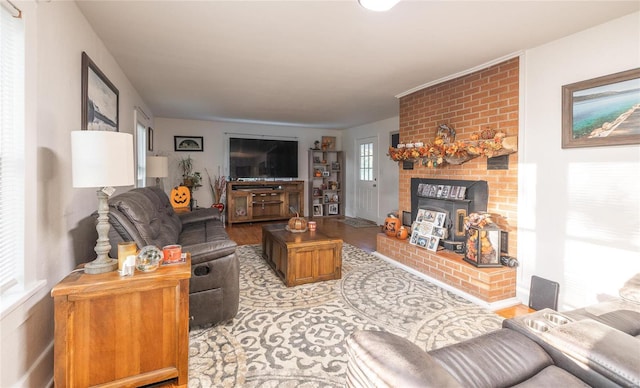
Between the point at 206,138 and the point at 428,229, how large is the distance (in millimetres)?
4984

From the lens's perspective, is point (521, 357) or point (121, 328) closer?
point (521, 357)

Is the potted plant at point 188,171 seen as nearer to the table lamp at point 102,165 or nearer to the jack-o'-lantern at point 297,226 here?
the jack-o'-lantern at point 297,226

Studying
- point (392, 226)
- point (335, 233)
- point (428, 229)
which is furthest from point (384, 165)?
point (428, 229)

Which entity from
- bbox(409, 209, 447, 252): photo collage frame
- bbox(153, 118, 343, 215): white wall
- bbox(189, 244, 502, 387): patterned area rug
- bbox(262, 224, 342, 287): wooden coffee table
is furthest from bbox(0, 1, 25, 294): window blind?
bbox(153, 118, 343, 215): white wall

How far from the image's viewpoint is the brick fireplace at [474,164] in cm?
261

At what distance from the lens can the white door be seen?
632cm

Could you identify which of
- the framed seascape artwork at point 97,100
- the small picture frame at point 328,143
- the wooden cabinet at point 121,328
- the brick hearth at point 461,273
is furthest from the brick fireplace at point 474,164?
the small picture frame at point 328,143

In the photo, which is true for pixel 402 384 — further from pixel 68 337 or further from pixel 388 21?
pixel 388 21

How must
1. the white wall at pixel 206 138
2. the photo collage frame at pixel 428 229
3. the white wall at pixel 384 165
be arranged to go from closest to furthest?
the photo collage frame at pixel 428 229, the white wall at pixel 384 165, the white wall at pixel 206 138

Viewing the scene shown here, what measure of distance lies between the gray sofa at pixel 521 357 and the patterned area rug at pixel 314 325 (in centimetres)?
79

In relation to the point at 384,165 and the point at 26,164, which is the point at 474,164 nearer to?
the point at 384,165

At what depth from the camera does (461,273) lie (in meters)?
2.71

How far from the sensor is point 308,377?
1582mm

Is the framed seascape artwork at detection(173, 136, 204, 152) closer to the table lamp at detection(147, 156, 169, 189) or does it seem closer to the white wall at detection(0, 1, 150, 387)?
the table lamp at detection(147, 156, 169, 189)
